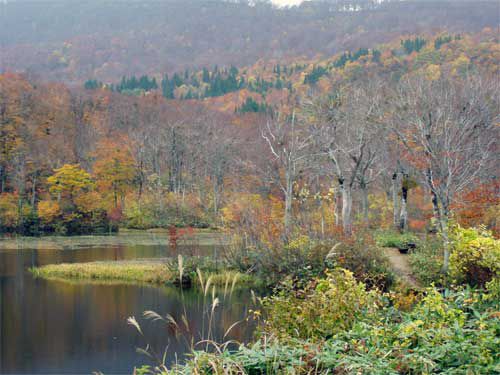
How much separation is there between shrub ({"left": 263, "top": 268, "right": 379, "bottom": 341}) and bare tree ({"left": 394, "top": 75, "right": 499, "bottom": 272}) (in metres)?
8.13

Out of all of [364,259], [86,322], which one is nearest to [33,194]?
[86,322]

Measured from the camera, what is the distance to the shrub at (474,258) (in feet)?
38.5

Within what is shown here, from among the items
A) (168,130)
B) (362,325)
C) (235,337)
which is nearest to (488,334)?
(362,325)

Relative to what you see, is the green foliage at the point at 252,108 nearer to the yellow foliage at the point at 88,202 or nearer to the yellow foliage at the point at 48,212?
the yellow foliage at the point at 88,202

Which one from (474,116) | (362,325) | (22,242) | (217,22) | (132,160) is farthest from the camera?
(217,22)

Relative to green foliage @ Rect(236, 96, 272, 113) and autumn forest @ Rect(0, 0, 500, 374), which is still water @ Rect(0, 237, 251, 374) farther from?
green foliage @ Rect(236, 96, 272, 113)

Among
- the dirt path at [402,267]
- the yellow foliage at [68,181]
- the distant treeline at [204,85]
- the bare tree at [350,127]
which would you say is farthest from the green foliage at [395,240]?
the distant treeline at [204,85]

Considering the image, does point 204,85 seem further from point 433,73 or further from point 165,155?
point 433,73

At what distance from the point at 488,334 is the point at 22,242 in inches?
1185

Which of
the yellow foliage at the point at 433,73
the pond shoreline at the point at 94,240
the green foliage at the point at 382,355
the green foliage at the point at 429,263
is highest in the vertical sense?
the yellow foliage at the point at 433,73

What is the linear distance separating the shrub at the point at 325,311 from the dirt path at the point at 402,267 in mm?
9515

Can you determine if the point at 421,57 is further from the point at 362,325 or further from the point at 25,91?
the point at 362,325

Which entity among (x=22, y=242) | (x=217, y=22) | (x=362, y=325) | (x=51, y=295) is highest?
(x=217, y=22)

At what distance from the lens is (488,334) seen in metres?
5.85
